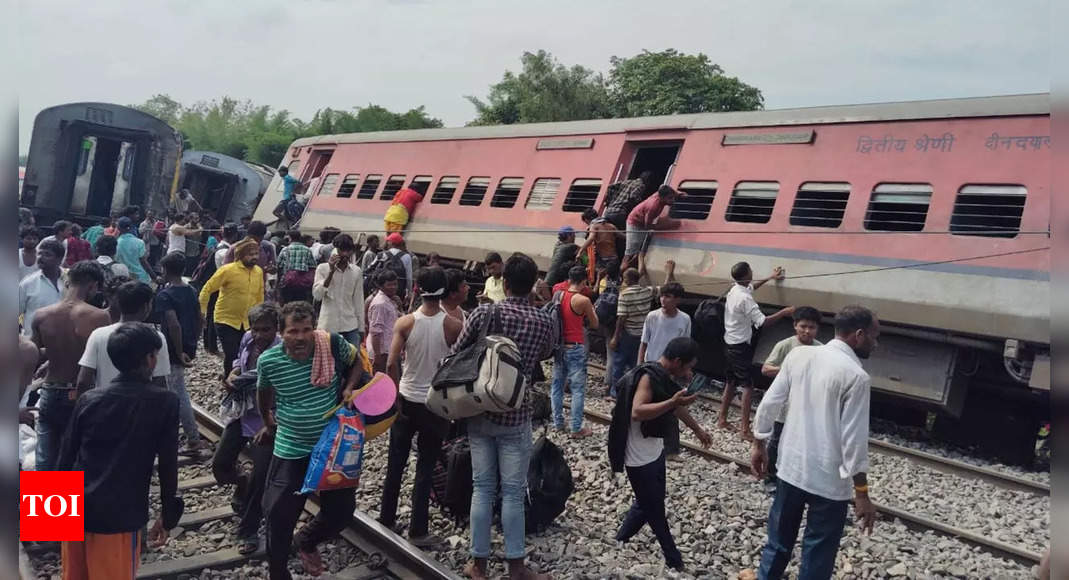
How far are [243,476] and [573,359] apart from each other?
3.30 metres

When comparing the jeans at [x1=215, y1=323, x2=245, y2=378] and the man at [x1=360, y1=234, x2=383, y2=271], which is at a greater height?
the man at [x1=360, y1=234, x2=383, y2=271]

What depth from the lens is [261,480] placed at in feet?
16.7

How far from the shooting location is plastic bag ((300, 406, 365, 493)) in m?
4.23

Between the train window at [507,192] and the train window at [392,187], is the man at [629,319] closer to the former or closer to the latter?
the train window at [507,192]

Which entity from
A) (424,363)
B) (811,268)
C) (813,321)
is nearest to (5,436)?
(424,363)

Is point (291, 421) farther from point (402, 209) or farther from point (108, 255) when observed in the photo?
point (402, 209)

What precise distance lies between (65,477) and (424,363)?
2.12m

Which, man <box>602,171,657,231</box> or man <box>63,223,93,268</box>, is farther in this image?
man <box>602,171,657,231</box>

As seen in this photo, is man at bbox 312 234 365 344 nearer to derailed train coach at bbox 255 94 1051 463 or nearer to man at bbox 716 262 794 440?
man at bbox 716 262 794 440

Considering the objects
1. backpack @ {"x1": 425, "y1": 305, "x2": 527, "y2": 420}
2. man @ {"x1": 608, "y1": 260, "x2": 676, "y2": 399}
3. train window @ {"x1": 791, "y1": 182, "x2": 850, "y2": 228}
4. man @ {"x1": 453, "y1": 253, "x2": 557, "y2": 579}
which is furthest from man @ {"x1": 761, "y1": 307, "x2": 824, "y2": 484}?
train window @ {"x1": 791, "y1": 182, "x2": 850, "y2": 228}

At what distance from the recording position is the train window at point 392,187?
50.7ft

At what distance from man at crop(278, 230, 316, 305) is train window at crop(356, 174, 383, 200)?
7.28m

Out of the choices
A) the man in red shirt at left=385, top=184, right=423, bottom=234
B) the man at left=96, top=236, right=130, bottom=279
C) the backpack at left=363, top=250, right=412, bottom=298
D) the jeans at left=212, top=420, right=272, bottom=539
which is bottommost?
the jeans at left=212, top=420, right=272, bottom=539

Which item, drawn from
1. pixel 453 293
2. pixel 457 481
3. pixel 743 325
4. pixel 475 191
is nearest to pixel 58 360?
pixel 453 293
